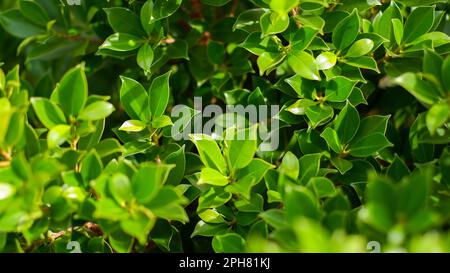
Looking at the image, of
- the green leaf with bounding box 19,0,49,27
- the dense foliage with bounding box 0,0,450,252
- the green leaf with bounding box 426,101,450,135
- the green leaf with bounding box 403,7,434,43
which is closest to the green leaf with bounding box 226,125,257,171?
the dense foliage with bounding box 0,0,450,252

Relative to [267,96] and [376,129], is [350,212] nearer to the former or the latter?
[376,129]

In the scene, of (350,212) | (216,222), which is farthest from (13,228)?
(350,212)

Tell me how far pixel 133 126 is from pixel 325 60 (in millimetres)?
425

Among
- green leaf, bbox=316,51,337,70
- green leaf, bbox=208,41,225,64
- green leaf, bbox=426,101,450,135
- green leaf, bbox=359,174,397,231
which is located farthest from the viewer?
green leaf, bbox=208,41,225,64

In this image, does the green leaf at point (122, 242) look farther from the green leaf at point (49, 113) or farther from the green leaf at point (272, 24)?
the green leaf at point (272, 24)

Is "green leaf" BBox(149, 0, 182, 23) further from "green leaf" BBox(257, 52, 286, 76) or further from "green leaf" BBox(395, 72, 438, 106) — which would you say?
"green leaf" BBox(395, 72, 438, 106)

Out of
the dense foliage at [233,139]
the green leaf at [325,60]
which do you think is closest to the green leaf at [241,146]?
the dense foliage at [233,139]

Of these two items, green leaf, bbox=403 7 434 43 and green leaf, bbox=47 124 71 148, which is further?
green leaf, bbox=403 7 434 43

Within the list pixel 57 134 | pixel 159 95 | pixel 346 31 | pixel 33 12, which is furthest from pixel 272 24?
pixel 33 12

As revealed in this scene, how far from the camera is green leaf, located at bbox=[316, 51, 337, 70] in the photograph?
1263mm

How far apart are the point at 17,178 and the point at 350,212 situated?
23.1 inches

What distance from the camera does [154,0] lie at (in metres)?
1.39

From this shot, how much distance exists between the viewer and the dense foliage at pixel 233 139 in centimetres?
101

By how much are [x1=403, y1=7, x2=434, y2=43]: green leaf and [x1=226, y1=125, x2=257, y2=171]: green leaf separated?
0.42 m
